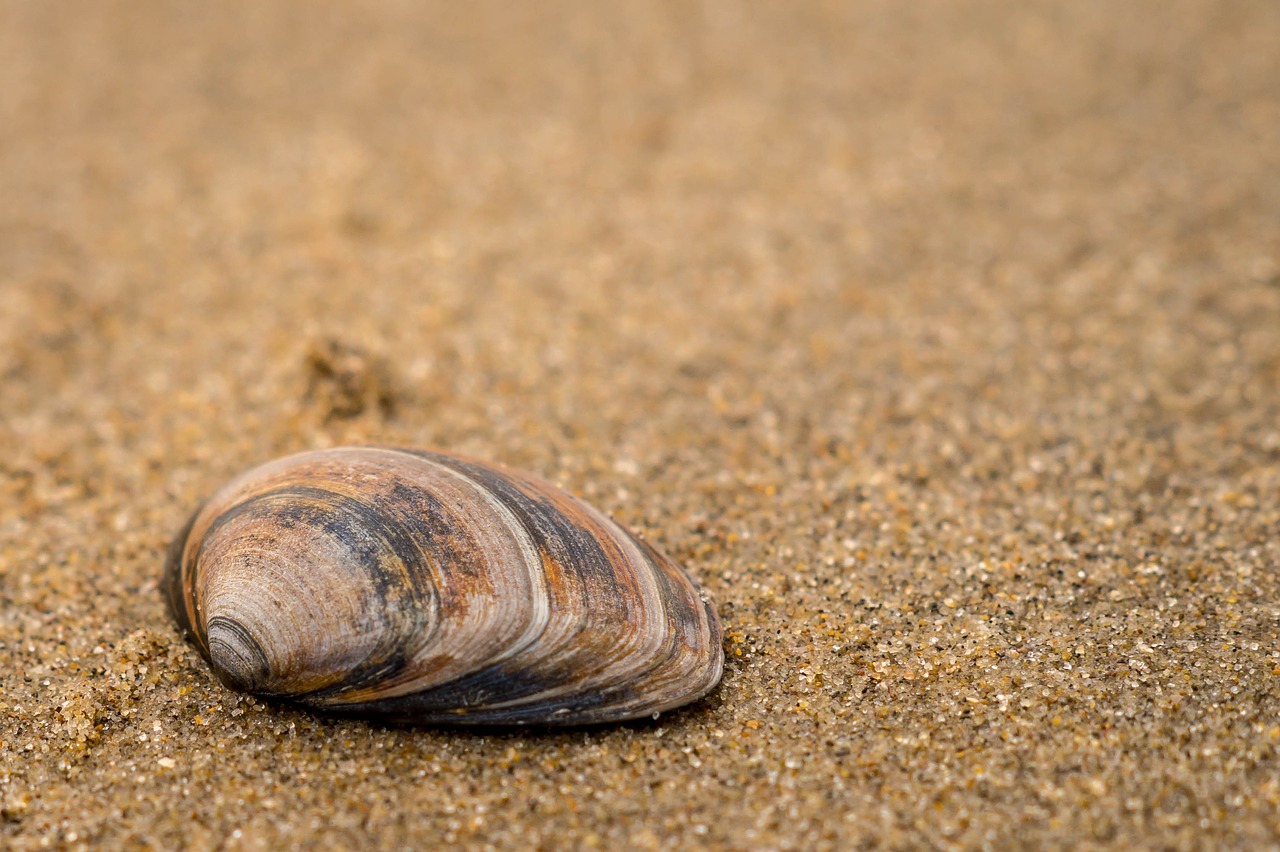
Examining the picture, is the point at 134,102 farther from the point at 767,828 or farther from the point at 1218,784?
the point at 1218,784

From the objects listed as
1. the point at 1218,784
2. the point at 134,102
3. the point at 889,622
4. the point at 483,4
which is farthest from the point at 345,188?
the point at 1218,784

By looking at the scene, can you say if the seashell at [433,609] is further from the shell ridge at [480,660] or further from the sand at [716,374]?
the sand at [716,374]

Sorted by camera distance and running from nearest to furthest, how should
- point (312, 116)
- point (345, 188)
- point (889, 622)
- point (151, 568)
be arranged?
point (889, 622) → point (151, 568) → point (345, 188) → point (312, 116)

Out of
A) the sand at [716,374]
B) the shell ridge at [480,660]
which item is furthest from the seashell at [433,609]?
the sand at [716,374]

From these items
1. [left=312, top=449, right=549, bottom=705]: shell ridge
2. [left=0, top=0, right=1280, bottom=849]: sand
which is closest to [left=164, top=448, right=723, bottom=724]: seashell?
[left=312, top=449, right=549, bottom=705]: shell ridge

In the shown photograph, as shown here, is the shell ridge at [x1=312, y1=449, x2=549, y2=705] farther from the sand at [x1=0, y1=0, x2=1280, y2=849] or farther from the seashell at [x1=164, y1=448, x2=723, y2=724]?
the sand at [x1=0, y1=0, x2=1280, y2=849]

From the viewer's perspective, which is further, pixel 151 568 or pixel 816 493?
pixel 816 493
